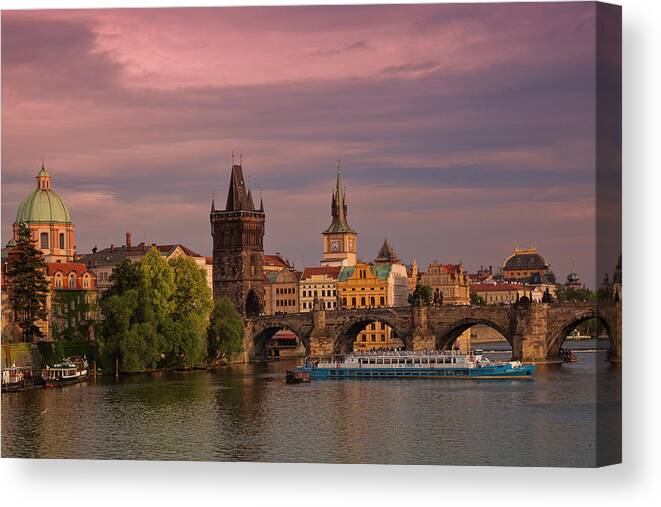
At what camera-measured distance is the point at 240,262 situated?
72.0 m

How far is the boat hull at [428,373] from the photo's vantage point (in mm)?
46594

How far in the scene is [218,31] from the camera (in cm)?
2439

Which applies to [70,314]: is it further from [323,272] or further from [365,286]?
[323,272]

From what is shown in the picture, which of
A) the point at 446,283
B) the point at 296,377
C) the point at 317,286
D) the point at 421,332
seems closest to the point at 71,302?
the point at 296,377

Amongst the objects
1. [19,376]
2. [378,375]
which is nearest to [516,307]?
[378,375]

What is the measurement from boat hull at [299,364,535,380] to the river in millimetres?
1230

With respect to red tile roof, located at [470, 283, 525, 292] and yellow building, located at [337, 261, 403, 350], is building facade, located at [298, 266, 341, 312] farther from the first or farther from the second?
red tile roof, located at [470, 283, 525, 292]

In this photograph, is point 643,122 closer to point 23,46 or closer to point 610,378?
point 610,378

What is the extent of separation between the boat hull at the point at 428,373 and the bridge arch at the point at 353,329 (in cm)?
935

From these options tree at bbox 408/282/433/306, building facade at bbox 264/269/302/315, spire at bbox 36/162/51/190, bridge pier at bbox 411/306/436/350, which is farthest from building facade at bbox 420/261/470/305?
spire at bbox 36/162/51/190

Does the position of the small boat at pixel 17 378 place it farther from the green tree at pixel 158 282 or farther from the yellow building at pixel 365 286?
the yellow building at pixel 365 286

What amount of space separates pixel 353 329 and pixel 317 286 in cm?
1660

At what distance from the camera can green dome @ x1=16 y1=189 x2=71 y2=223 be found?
110ft

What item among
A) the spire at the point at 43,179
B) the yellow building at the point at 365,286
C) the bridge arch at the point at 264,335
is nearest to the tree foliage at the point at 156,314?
the bridge arch at the point at 264,335
